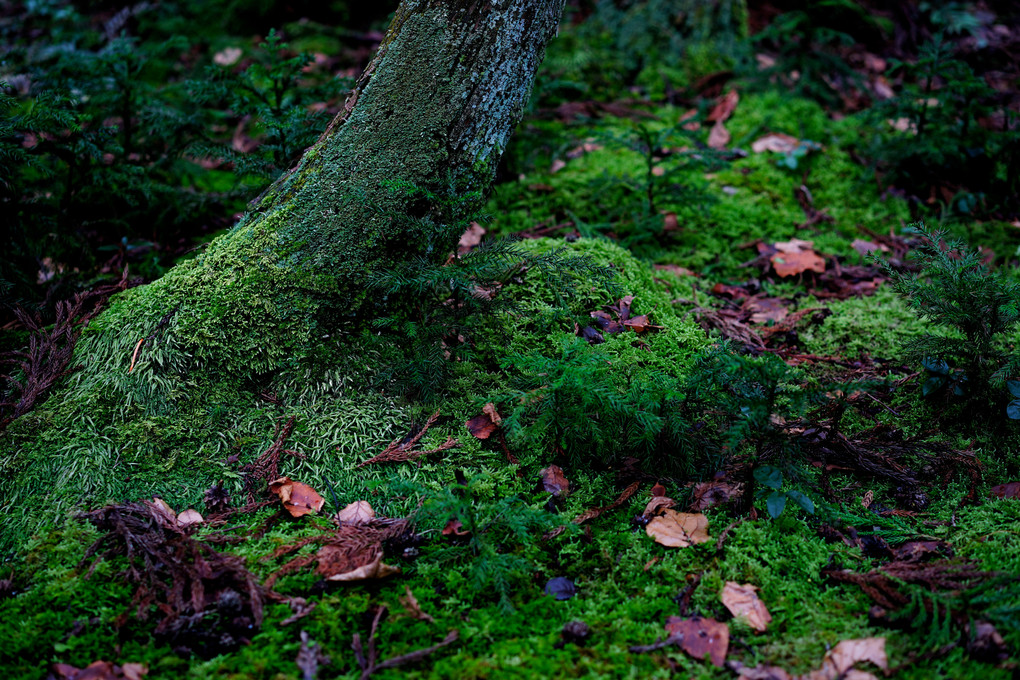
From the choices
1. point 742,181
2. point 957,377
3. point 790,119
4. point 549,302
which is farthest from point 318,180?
point 790,119

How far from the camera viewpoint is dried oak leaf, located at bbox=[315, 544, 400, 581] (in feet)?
7.09

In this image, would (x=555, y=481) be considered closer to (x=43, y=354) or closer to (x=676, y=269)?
(x=676, y=269)

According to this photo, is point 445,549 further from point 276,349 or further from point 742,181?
point 742,181

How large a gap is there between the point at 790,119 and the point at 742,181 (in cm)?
125

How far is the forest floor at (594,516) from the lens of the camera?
1957 millimetres

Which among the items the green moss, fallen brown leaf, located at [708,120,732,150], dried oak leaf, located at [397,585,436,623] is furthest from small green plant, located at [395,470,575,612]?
fallen brown leaf, located at [708,120,732,150]

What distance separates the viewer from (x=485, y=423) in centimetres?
287

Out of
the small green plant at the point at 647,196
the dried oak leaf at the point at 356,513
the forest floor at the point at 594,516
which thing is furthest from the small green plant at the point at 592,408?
the small green plant at the point at 647,196

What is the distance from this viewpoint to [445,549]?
230 cm

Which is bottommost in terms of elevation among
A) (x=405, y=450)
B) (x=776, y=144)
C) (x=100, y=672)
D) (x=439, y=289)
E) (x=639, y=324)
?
(x=100, y=672)

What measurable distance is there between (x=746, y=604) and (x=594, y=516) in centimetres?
64

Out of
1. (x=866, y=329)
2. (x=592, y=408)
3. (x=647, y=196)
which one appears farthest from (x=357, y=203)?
(x=866, y=329)

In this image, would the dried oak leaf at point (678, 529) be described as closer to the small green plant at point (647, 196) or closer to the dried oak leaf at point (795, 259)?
the small green plant at point (647, 196)

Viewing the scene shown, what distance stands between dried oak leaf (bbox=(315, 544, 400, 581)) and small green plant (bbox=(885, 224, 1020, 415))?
2505mm
